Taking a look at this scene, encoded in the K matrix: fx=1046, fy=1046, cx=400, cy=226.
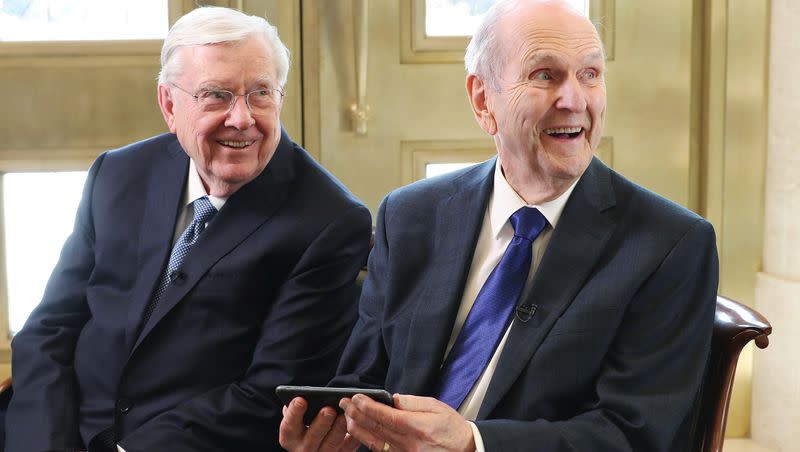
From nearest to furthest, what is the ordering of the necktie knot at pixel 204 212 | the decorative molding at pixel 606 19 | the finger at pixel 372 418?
the finger at pixel 372 418
the necktie knot at pixel 204 212
the decorative molding at pixel 606 19

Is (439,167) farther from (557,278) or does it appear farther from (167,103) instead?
(557,278)

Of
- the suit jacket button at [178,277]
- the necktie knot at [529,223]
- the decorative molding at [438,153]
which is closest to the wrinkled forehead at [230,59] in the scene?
the suit jacket button at [178,277]

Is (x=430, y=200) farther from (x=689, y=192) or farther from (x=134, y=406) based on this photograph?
(x=689, y=192)

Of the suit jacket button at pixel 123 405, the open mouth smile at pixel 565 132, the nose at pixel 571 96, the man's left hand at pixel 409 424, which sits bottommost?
the suit jacket button at pixel 123 405

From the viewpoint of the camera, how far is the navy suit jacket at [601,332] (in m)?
1.73

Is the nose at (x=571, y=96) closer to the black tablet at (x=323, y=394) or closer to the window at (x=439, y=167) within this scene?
the black tablet at (x=323, y=394)

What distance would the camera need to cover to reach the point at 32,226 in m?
3.26

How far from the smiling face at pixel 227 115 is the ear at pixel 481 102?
42 centimetres

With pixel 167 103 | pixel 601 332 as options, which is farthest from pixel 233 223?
pixel 601 332

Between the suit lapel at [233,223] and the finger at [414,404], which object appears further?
the suit lapel at [233,223]

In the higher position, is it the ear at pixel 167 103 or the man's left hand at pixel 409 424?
the ear at pixel 167 103

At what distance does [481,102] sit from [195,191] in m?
0.67

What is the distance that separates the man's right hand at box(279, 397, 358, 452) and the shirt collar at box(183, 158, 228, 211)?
24.1 inches

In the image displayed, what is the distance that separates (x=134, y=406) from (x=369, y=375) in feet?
1.71
